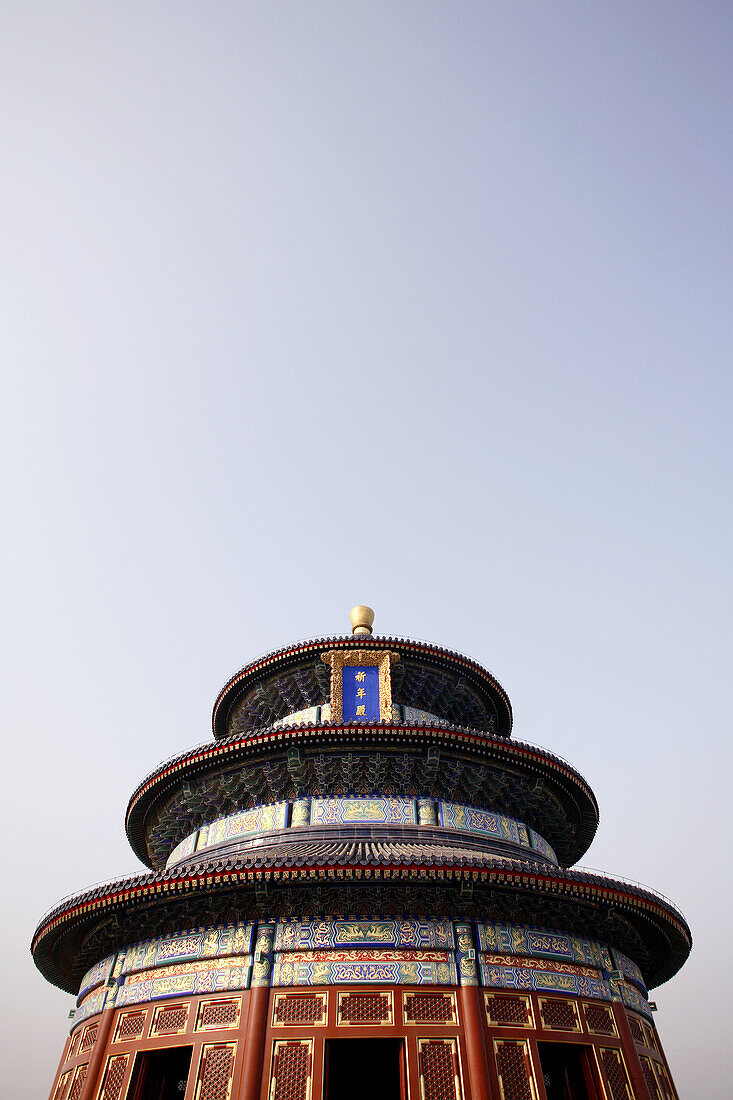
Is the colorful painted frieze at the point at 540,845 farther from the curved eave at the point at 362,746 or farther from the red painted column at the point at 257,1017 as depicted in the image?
the red painted column at the point at 257,1017

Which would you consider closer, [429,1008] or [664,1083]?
[429,1008]

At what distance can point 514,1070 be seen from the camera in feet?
36.0

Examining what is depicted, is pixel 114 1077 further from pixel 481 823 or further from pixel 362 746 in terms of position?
pixel 481 823

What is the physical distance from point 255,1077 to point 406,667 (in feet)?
35.5

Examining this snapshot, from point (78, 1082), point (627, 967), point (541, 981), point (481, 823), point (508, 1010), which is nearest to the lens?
point (508, 1010)

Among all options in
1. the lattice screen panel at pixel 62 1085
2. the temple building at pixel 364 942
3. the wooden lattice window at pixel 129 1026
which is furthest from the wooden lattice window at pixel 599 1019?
the lattice screen panel at pixel 62 1085

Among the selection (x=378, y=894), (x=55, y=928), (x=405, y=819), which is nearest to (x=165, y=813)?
(x=55, y=928)

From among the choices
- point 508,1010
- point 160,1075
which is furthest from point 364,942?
point 160,1075

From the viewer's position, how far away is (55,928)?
13945 mm

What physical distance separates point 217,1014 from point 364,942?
8.74 feet

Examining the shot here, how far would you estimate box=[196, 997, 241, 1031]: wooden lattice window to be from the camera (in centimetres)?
1121

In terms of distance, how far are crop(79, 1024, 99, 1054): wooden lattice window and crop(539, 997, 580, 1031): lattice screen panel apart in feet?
27.0

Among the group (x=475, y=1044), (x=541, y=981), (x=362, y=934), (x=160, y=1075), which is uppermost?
(x=362, y=934)

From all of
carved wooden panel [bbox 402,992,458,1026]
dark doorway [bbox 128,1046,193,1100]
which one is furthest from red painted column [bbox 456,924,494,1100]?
dark doorway [bbox 128,1046,193,1100]
